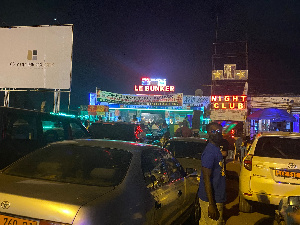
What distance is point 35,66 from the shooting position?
9.51 meters

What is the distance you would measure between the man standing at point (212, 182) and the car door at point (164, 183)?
39 centimetres

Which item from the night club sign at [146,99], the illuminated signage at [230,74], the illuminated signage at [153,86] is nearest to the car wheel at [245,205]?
the illuminated signage at [230,74]

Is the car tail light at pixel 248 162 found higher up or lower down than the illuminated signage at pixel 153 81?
lower down

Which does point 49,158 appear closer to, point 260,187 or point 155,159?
point 155,159

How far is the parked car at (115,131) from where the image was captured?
11570 mm

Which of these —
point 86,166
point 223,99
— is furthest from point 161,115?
point 86,166

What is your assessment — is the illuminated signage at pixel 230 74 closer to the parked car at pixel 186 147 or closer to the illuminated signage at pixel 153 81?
the parked car at pixel 186 147

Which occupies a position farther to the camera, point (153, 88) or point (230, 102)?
point (153, 88)

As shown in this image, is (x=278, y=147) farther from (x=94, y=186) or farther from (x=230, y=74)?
(x=230, y=74)

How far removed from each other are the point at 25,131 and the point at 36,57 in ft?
14.3

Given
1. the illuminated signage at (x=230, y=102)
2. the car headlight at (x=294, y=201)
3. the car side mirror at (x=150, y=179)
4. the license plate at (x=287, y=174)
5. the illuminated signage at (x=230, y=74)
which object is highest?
the illuminated signage at (x=230, y=74)

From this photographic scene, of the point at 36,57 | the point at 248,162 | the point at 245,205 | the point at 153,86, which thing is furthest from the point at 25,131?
the point at 153,86

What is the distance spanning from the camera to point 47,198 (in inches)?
99.7

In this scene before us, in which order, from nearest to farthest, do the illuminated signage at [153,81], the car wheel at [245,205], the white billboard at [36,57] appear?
1. the car wheel at [245,205]
2. the white billboard at [36,57]
3. the illuminated signage at [153,81]
